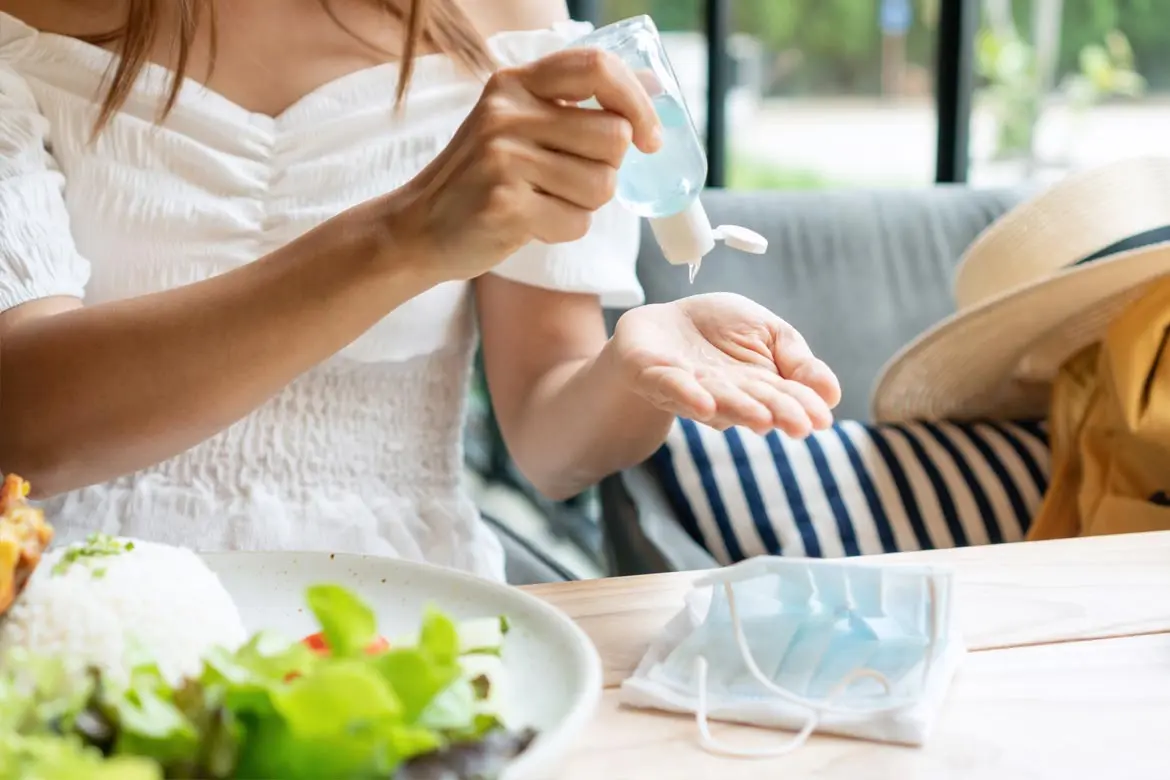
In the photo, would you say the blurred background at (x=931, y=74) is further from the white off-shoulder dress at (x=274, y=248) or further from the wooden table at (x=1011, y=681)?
the wooden table at (x=1011, y=681)

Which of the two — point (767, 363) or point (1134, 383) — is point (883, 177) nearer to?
point (1134, 383)

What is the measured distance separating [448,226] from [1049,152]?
276cm

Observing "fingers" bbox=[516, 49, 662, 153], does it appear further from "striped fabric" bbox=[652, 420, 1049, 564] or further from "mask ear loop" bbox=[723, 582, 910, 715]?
"striped fabric" bbox=[652, 420, 1049, 564]

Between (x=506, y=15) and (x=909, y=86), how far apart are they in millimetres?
2084

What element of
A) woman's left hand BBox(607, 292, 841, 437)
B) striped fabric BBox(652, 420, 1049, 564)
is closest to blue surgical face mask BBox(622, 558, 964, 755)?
woman's left hand BBox(607, 292, 841, 437)

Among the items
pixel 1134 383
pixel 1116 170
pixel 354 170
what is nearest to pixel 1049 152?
pixel 1116 170

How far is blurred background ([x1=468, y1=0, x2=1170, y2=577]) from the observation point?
2852mm

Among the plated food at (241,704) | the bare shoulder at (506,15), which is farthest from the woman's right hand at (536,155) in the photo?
the bare shoulder at (506,15)

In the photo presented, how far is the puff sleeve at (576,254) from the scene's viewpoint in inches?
50.0

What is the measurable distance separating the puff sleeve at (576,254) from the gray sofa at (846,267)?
579 millimetres

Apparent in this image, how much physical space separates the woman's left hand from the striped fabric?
0.67 metres

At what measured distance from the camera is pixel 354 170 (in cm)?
125

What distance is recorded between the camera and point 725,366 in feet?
2.94

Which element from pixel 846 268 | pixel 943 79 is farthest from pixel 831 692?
pixel 943 79
